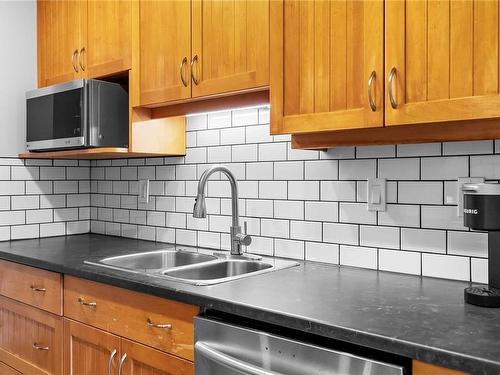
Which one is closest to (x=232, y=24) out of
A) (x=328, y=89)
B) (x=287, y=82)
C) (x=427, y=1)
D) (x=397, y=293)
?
(x=287, y=82)

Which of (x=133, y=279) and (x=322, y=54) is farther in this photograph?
(x=133, y=279)

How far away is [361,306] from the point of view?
131 centimetres

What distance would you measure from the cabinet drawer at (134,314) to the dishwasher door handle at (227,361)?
76 millimetres

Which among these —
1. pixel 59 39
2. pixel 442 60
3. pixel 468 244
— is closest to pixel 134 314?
pixel 468 244

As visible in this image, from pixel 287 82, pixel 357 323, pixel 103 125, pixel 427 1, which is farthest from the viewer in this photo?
pixel 103 125

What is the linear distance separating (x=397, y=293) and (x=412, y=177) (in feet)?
1.50

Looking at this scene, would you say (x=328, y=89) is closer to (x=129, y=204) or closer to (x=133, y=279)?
(x=133, y=279)

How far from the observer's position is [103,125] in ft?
7.54

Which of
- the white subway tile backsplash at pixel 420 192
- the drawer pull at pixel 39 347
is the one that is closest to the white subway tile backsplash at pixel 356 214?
the white subway tile backsplash at pixel 420 192

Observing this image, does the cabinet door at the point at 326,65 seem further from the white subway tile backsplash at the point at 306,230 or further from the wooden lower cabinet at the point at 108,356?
the wooden lower cabinet at the point at 108,356

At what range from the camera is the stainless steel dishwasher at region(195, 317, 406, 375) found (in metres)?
1.12

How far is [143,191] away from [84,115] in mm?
556

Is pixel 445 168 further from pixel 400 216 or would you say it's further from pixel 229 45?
pixel 229 45

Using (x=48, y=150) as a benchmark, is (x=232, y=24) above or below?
above
